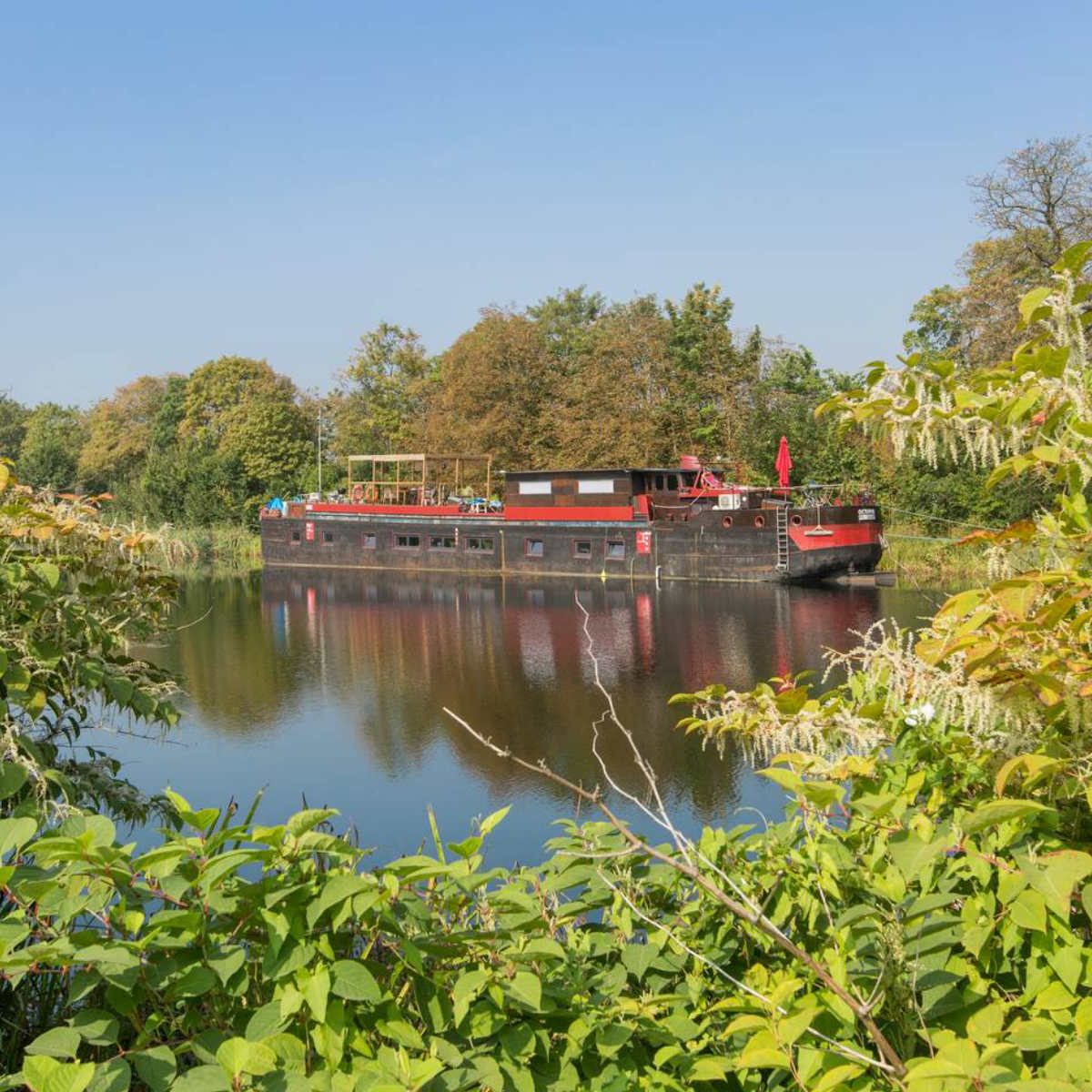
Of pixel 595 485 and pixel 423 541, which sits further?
pixel 423 541

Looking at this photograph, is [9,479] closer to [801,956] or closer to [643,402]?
[801,956]

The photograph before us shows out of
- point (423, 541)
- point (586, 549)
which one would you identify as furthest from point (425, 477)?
point (586, 549)

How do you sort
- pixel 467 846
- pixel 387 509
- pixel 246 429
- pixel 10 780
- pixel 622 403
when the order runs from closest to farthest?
pixel 467 846 < pixel 10 780 < pixel 387 509 < pixel 622 403 < pixel 246 429

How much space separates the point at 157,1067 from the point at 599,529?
75.9 feet

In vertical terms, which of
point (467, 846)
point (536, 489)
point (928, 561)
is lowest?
point (928, 561)

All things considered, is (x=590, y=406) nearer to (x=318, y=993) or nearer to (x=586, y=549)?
(x=586, y=549)

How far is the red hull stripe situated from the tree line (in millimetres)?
2648

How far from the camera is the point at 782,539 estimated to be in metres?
22.3

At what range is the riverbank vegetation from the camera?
22.7m

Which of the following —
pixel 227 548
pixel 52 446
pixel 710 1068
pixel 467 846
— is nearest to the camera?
pixel 710 1068

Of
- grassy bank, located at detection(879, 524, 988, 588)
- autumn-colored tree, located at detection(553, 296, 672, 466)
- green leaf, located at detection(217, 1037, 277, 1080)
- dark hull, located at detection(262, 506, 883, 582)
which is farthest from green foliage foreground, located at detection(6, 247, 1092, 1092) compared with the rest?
autumn-colored tree, located at detection(553, 296, 672, 466)

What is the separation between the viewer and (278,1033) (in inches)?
67.6

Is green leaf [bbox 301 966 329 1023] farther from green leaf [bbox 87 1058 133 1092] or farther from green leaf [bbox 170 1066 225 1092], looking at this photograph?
green leaf [bbox 87 1058 133 1092]

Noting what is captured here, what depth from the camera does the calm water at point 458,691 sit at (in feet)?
27.1
